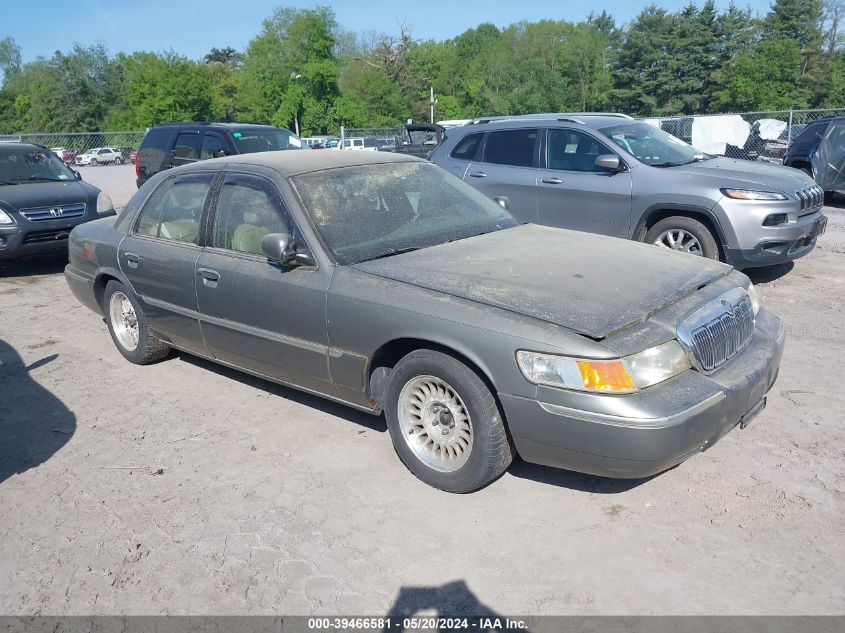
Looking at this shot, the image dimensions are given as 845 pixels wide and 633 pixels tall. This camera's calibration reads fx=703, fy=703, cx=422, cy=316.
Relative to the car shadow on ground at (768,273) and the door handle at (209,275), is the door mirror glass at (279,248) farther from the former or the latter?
the car shadow on ground at (768,273)

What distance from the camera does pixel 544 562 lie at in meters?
3.04

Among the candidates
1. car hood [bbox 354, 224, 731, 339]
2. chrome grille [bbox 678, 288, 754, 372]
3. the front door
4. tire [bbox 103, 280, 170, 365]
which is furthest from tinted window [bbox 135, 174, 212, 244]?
chrome grille [bbox 678, 288, 754, 372]

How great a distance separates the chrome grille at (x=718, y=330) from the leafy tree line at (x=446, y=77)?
57.9 m

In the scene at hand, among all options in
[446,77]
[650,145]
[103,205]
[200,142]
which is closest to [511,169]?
[650,145]

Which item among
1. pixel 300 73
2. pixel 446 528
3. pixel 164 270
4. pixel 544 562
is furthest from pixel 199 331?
pixel 300 73

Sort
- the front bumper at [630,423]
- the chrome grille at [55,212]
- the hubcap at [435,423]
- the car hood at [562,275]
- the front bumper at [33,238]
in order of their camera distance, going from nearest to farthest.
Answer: the front bumper at [630,423], the car hood at [562,275], the hubcap at [435,423], the front bumper at [33,238], the chrome grille at [55,212]

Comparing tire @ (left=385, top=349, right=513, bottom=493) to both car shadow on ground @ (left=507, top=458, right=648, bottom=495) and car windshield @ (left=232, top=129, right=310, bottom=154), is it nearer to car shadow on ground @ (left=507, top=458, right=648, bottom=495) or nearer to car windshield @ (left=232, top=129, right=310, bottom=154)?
car shadow on ground @ (left=507, top=458, right=648, bottom=495)

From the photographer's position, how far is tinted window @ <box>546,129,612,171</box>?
7773 mm

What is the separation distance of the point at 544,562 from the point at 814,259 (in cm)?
707

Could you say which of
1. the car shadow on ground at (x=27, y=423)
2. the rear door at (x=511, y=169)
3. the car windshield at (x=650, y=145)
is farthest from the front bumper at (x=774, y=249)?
the car shadow on ground at (x=27, y=423)

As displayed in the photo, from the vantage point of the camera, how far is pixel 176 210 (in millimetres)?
5117

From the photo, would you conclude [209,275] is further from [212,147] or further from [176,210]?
[212,147]

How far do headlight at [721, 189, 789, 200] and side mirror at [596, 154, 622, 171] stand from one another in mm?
1101

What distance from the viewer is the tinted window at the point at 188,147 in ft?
39.9
